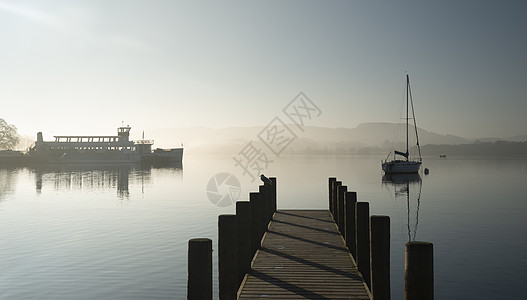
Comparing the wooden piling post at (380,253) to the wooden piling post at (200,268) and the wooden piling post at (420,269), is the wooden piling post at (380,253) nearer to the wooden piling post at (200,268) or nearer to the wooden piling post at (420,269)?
the wooden piling post at (420,269)

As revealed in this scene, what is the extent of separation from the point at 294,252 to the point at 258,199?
2.23 metres

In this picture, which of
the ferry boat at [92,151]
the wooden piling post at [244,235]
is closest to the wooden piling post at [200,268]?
the wooden piling post at [244,235]

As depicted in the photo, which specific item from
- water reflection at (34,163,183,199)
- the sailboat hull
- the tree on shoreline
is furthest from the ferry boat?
the sailboat hull

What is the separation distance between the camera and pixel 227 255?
24.8 ft

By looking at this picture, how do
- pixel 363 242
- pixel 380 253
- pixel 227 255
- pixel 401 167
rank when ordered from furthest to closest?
pixel 401 167 → pixel 363 242 → pixel 380 253 → pixel 227 255

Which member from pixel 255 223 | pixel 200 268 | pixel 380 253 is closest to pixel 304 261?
pixel 255 223

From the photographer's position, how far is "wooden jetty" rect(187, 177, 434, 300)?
19.5 feet

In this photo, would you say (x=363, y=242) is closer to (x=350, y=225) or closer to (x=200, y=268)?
(x=350, y=225)

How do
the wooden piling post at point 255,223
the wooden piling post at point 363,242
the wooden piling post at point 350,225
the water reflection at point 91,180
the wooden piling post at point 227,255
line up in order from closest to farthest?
the wooden piling post at point 227,255, the wooden piling post at point 363,242, the wooden piling post at point 255,223, the wooden piling post at point 350,225, the water reflection at point 91,180

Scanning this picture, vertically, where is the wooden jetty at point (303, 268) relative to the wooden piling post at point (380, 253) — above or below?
below

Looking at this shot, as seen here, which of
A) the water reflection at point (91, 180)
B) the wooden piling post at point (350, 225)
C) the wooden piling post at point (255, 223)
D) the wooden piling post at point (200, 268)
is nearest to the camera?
the wooden piling post at point (200, 268)

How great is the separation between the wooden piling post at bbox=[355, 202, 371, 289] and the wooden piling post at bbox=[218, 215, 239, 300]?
11.7 feet

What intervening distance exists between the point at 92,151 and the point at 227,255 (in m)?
125

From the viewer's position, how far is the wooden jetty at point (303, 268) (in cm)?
831
